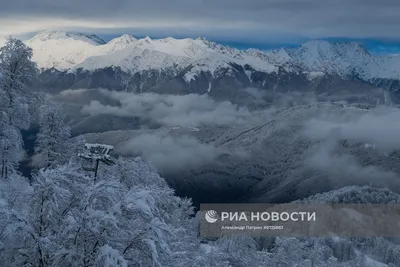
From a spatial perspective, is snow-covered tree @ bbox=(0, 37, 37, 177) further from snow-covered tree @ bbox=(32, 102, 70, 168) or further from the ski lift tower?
snow-covered tree @ bbox=(32, 102, 70, 168)

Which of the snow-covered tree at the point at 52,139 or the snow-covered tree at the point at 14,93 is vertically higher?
the snow-covered tree at the point at 14,93

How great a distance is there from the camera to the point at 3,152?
32.3 metres

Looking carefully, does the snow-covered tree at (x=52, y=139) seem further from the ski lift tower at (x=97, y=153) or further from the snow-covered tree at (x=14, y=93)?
the ski lift tower at (x=97, y=153)

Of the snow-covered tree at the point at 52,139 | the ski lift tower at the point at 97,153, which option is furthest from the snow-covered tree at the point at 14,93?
the snow-covered tree at the point at 52,139

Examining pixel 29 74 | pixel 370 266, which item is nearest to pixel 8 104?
pixel 29 74

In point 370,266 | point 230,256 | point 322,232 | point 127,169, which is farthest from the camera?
point 322,232

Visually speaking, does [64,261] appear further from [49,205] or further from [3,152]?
[3,152]

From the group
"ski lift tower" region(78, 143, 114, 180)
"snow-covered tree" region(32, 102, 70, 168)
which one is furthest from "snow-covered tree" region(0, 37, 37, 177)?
"snow-covered tree" region(32, 102, 70, 168)

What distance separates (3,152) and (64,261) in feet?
70.1

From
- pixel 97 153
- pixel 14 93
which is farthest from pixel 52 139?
pixel 97 153

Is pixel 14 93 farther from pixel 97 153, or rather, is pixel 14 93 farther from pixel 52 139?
pixel 52 139

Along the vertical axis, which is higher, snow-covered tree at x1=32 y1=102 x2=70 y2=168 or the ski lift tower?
the ski lift tower

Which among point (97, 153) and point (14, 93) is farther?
point (14, 93)

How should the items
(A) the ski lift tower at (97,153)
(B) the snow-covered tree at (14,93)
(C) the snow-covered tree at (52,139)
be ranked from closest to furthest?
1. (A) the ski lift tower at (97,153)
2. (B) the snow-covered tree at (14,93)
3. (C) the snow-covered tree at (52,139)
